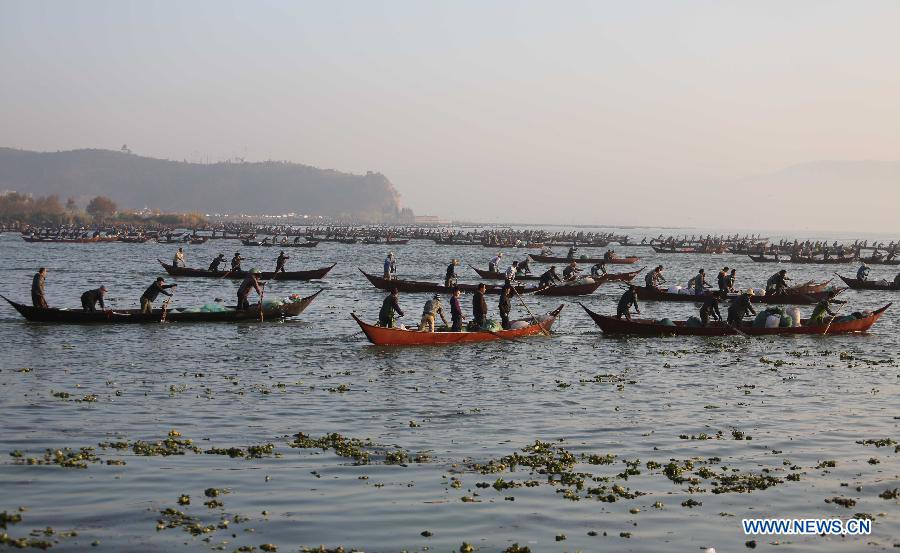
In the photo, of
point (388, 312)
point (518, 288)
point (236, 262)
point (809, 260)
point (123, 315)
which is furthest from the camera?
point (809, 260)

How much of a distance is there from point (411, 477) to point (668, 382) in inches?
456

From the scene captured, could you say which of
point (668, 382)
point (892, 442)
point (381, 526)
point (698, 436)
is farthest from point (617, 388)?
point (381, 526)

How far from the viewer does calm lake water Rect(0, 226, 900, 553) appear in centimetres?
1202

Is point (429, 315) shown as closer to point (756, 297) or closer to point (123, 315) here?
point (123, 315)

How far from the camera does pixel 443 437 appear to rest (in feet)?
56.0

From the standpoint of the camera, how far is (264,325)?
35031 mm

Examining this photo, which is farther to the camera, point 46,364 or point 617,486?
point 46,364

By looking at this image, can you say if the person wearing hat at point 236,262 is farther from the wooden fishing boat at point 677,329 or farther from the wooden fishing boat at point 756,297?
the wooden fishing boat at point 677,329

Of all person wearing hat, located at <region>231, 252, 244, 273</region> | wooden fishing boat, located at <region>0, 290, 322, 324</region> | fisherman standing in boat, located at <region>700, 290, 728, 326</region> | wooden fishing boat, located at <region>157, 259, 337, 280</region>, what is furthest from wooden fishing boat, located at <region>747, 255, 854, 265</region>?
wooden fishing boat, located at <region>0, 290, 322, 324</region>

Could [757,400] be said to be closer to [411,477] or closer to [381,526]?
[411,477]

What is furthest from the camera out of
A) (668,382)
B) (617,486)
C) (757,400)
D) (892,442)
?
(668,382)

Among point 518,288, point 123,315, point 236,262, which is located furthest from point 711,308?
point 236,262

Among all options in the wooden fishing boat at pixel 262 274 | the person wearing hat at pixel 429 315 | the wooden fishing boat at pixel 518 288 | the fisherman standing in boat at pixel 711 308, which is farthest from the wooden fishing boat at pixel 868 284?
the person wearing hat at pixel 429 315

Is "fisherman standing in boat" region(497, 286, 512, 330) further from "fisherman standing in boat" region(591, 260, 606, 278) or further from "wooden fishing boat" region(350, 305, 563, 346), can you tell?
"fisherman standing in boat" region(591, 260, 606, 278)
